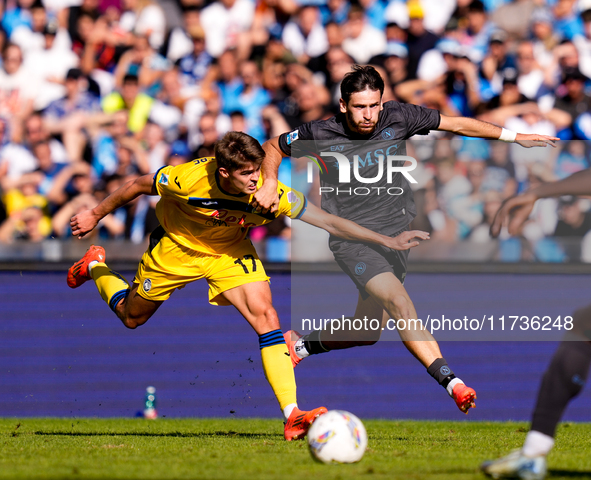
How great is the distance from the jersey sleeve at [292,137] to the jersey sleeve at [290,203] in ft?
1.44

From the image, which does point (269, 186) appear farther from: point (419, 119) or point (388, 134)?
point (419, 119)

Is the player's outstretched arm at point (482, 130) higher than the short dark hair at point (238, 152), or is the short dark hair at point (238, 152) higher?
the player's outstretched arm at point (482, 130)

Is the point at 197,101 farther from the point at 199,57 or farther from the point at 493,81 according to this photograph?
the point at 493,81

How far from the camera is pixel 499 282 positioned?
9.62 metres

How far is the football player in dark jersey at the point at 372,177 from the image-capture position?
6.66 metres

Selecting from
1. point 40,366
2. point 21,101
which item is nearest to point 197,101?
point 21,101

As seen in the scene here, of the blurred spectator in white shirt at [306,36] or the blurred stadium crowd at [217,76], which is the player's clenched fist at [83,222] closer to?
the blurred stadium crowd at [217,76]

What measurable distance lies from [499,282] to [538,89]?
3546 millimetres

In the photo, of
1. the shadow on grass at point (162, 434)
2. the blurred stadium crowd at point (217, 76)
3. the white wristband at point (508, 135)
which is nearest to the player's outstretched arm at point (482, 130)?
the white wristband at point (508, 135)

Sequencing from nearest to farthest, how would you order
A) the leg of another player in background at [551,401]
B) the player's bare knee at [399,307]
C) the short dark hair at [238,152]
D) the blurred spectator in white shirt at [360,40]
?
the leg of another player in background at [551,401]
the short dark hair at [238,152]
the player's bare knee at [399,307]
the blurred spectator in white shirt at [360,40]

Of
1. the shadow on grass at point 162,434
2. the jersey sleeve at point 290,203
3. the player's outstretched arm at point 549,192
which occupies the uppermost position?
the jersey sleeve at point 290,203

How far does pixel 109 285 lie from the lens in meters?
7.93

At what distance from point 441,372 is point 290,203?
179 centimetres

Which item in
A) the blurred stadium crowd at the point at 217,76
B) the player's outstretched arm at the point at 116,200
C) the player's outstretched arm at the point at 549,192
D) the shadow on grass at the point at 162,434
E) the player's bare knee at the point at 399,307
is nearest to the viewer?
the player's outstretched arm at the point at 549,192
